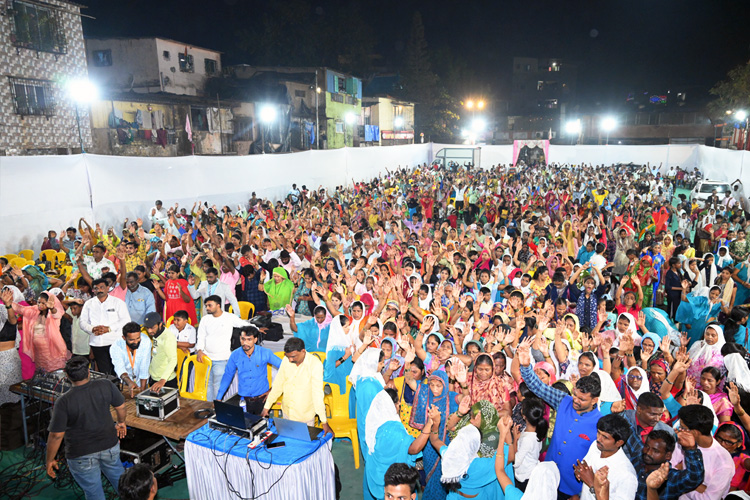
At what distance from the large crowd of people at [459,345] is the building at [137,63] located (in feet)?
58.5

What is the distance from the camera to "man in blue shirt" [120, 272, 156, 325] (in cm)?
584

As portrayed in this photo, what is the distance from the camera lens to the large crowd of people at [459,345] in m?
3.16

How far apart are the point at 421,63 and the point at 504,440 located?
44184 mm

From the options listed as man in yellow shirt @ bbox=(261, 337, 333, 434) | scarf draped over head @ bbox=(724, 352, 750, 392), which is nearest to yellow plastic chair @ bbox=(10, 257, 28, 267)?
man in yellow shirt @ bbox=(261, 337, 333, 434)

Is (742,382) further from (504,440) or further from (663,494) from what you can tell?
(504,440)

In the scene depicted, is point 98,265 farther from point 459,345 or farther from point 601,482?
point 601,482

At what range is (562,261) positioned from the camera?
7.43 meters

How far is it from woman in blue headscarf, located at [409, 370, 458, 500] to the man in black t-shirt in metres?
2.23

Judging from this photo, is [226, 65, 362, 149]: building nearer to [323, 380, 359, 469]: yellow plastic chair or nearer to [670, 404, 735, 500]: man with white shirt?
[323, 380, 359, 469]: yellow plastic chair

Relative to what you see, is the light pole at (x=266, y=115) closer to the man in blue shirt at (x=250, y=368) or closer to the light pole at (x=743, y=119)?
the man in blue shirt at (x=250, y=368)

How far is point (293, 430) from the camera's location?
12.0 ft

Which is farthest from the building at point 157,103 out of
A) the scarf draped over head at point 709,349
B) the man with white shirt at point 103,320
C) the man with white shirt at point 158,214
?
the scarf draped over head at point 709,349

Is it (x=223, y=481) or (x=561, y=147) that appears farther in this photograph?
(x=561, y=147)

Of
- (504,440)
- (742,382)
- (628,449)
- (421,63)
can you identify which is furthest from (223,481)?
(421,63)
